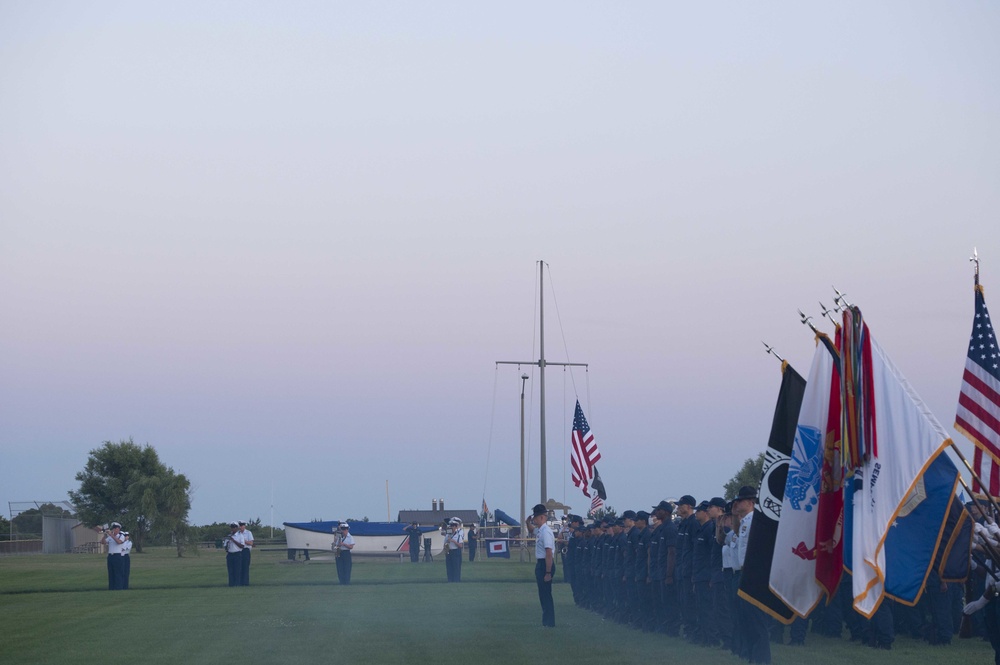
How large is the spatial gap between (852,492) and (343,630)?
9827 millimetres

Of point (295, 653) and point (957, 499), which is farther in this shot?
point (295, 653)

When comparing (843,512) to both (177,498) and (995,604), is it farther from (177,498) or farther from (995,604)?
(177,498)

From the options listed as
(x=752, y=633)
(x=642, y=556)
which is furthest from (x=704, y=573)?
(x=642, y=556)

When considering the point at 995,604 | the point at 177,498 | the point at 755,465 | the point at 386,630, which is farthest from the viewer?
the point at 177,498

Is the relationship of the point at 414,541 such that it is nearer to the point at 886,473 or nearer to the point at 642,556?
the point at 642,556

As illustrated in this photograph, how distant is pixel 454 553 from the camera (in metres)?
31.9

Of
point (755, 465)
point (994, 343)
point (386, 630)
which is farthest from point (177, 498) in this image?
point (994, 343)

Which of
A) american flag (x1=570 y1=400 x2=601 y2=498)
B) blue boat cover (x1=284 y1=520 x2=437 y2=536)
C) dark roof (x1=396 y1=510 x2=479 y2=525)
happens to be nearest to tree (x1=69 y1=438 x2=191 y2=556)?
blue boat cover (x1=284 y1=520 x2=437 y2=536)

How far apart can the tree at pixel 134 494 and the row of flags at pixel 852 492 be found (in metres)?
55.7

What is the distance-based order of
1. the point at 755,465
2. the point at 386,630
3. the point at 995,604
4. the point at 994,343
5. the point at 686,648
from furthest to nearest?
the point at 755,465 < the point at 386,630 < the point at 686,648 < the point at 994,343 < the point at 995,604

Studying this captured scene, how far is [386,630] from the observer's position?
693 inches

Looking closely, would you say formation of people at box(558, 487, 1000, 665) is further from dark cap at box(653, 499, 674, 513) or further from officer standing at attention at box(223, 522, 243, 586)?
officer standing at attention at box(223, 522, 243, 586)

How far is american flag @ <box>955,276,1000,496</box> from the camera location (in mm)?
13500

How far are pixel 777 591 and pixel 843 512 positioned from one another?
3.05ft
